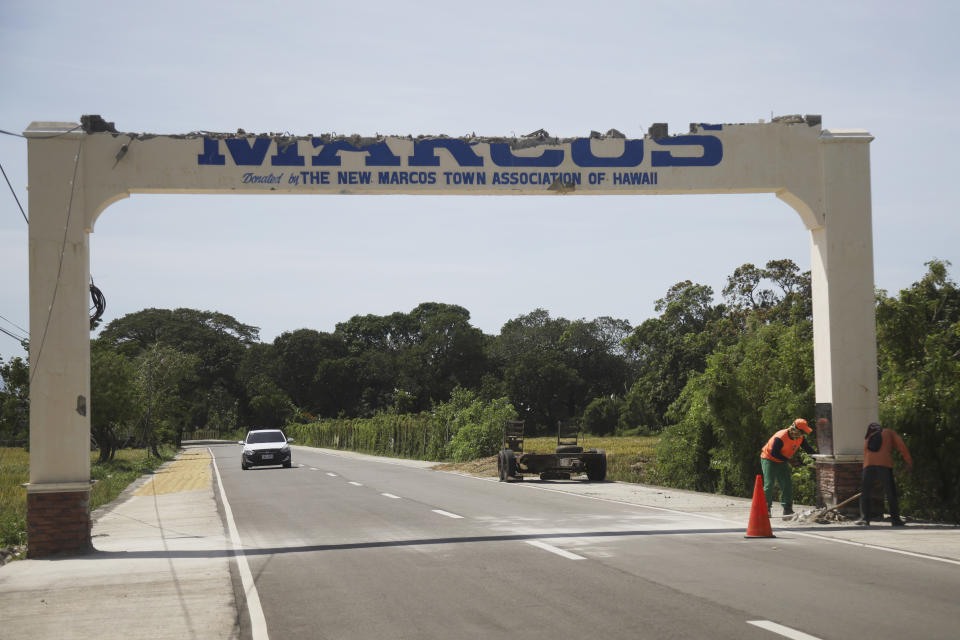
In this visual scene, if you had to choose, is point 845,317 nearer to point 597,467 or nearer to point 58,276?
point 58,276

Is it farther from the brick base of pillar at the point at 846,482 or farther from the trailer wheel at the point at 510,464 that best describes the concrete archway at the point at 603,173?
the trailer wheel at the point at 510,464

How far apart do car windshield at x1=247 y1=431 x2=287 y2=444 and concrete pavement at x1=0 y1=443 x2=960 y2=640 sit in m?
20.5

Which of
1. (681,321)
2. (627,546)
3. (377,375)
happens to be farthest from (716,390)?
(377,375)

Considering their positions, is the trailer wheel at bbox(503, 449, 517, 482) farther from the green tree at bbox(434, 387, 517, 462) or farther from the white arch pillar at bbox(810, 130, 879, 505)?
the white arch pillar at bbox(810, 130, 879, 505)

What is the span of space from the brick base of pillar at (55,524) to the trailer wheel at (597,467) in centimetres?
1697

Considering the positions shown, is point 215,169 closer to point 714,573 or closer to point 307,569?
point 307,569

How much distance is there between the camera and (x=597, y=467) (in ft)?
90.5

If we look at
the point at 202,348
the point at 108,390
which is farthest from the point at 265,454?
the point at 202,348

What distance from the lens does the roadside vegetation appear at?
16938mm

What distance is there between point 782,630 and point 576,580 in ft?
9.11

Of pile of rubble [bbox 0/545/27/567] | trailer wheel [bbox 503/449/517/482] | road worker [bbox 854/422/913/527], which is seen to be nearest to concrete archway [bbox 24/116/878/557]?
road worker [bbox 854/422/913/527]

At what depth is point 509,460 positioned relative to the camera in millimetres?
28031

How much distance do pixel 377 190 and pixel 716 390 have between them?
33.8 feet

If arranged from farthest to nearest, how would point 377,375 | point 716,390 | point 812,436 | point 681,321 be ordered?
point 377,375 → point 681,321 → point 716,390 → point 812,436
